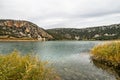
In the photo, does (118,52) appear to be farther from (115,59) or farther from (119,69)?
(119,69)

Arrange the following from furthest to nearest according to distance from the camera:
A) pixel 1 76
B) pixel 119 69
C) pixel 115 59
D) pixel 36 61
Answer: pixel 115 59
pixel 119 69
pixel 36 61
pixel 1 76

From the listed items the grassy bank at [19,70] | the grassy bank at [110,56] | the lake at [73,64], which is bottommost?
the lake at [73,64]

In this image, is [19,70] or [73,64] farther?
[73,64]

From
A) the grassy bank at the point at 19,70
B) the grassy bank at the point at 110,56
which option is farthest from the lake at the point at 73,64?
the grassy bank at the point at 19,70

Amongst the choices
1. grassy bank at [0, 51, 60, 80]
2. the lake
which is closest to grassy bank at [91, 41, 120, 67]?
the lake

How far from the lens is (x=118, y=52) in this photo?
26.4 metres

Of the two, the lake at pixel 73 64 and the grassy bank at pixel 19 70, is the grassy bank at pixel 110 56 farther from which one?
the grassy bank at pixel 19 70

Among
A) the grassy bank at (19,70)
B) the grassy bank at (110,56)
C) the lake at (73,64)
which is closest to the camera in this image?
the grassy bank at (19,70)

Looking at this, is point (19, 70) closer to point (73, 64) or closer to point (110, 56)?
point (110, 56)

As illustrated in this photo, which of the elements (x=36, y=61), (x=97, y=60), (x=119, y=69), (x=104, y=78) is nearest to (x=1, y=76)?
(x=36, y=61)

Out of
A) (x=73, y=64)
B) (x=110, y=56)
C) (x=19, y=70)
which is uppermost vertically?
(x=19, y=70)

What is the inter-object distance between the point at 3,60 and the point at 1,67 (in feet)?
3.49

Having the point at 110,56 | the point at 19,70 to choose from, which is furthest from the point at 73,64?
the point at 19,70

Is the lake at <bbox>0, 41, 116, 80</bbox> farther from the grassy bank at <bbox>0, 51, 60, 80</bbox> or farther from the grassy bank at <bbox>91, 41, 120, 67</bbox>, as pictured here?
the grassy bank at <bbox>0, 51, 60, 80</bbox>
